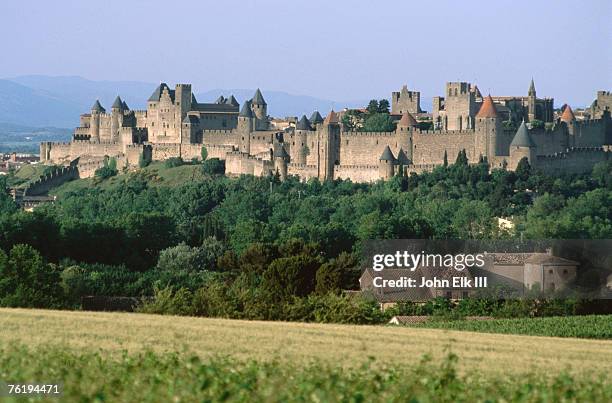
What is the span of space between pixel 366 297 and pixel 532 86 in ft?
150

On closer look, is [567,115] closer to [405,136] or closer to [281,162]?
[405,136]

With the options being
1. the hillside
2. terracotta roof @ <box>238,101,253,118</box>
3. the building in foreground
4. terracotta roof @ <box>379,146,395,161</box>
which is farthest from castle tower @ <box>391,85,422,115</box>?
the hillside

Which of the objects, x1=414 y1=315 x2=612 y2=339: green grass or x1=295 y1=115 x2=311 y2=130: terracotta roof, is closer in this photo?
x1=414 y1=315 x2=612 y2=339: green grass

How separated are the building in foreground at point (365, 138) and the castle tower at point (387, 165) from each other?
0.15ft

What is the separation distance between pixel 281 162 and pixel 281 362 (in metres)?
54.3

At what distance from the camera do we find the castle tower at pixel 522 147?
66188 millimetres

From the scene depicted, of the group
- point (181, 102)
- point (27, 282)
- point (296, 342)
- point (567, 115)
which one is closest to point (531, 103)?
point (567, 115)

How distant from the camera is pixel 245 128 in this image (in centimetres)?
7844

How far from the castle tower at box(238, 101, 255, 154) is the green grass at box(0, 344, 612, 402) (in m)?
59.1

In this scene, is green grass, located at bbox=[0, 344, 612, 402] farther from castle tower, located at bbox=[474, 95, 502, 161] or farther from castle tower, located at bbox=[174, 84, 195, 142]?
castle tower, located at bbox=[174, 84, 195, 142]

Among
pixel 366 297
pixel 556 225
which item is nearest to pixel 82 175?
pixel 556 225

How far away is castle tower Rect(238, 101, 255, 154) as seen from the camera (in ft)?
254

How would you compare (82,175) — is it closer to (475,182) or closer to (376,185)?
(376,185)

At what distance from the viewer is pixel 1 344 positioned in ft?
63.2
